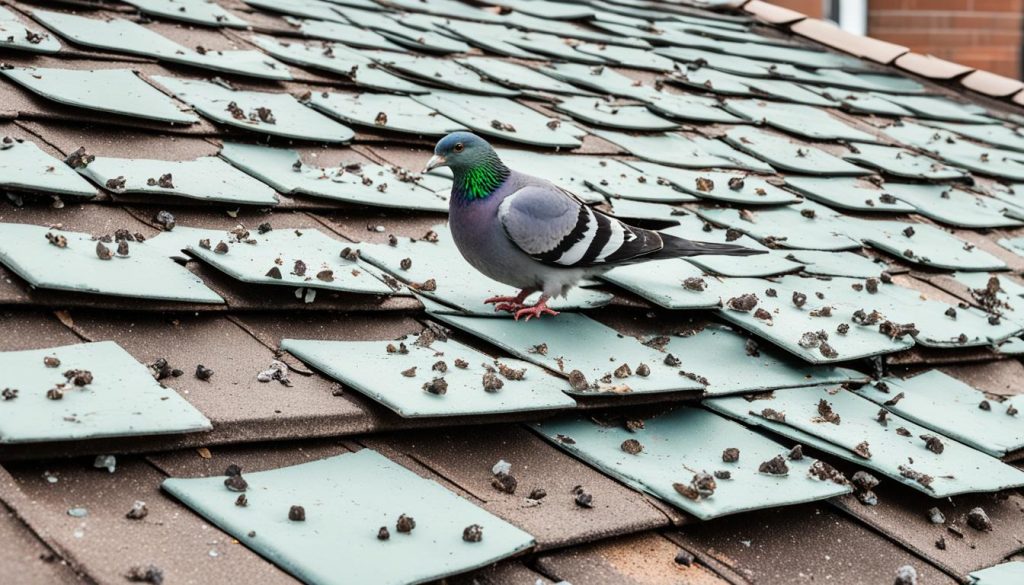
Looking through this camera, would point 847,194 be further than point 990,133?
No

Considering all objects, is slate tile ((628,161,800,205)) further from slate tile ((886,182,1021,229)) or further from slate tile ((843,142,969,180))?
slate tile ((843,142,969,180))

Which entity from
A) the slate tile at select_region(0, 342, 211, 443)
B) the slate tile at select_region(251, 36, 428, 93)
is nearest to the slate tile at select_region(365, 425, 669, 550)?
the slate tile at select_region(0, 342, 211, 443)

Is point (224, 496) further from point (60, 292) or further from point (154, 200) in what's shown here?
point (154, 200)

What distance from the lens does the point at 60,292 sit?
197 cm

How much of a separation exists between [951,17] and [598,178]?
844cm

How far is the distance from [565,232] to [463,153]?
341mm

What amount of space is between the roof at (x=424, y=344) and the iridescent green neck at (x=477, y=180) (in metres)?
0.20

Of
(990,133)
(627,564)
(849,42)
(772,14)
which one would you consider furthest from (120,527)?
(772,14)

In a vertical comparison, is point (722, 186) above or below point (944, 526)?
above

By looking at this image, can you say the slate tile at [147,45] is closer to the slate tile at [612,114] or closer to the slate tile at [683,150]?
the slate tile at [612,114]

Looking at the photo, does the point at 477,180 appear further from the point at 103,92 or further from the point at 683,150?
the point at 683,150

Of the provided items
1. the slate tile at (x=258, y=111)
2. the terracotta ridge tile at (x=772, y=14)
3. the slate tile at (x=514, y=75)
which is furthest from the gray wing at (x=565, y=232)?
the terracotta ridge tile at (x=772, y=14)

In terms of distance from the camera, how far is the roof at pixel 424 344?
5.49 ft

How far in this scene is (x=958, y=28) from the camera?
34.9 ft
